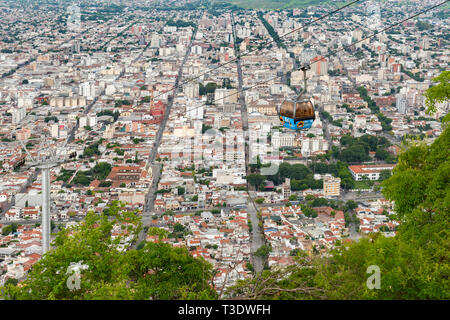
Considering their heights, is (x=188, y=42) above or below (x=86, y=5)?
below

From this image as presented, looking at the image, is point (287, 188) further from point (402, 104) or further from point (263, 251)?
point (402, 104)

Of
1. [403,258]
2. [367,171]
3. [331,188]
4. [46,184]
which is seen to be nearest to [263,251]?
[331,188]

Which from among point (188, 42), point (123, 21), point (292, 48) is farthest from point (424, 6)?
point (123, 21)

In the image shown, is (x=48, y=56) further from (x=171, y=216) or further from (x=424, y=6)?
(x=424, y=6)

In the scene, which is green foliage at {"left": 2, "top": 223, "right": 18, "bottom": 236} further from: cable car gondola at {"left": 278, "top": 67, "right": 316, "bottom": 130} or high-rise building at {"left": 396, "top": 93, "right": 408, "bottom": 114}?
high-rise building at {"left": 396, "top": 93, "right": 408, "bottom": 114}

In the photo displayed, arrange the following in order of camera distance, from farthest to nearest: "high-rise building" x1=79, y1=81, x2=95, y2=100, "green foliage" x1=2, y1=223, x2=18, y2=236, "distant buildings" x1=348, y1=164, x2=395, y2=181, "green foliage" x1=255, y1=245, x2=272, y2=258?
"high-rise building" x1=79, y1=81, x2=95, y2=100
"distant buildings" x1=348, y1=164, x2=395, y2=181
"green foliage" x1=2, y1=223, x2=18, y2=236
"green foliage" x1=255, y1=245, x2=272, y2=258

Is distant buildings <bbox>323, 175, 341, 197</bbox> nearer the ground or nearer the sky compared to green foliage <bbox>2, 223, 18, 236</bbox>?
nearer the sky

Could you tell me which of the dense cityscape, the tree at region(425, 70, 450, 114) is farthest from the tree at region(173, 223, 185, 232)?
the tree at region(425, 70, 450, 114)
